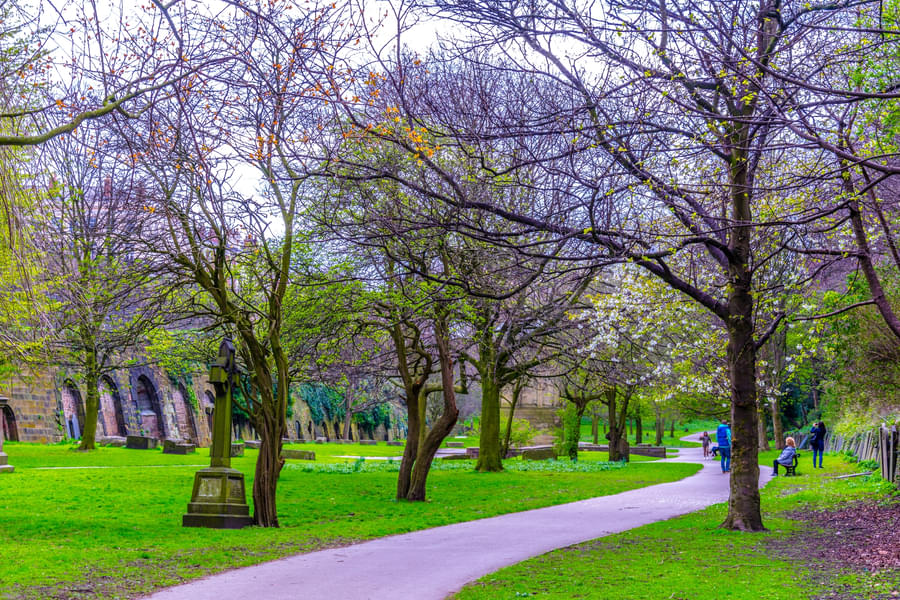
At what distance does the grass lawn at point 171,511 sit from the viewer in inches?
349

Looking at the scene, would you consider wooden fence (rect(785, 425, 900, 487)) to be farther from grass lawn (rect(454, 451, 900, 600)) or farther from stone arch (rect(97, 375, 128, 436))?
stone arch (rect(97, 375, 128, 436))

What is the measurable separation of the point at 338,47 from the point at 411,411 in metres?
10.2

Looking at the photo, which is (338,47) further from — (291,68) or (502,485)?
(502,485)

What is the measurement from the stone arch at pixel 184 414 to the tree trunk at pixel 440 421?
118 feet

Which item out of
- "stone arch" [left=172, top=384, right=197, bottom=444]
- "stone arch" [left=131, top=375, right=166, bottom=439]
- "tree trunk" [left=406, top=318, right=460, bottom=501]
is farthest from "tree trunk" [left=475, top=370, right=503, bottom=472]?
"stone arch" [left=172, top=384, right=197, bottom=444]

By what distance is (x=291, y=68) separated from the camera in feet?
28.3

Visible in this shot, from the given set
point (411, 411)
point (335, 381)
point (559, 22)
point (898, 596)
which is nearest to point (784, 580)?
point (898, 596)

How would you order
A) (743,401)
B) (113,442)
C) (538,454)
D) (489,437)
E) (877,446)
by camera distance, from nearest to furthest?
(743,401)
(877,446)
(489,437)
(113,442)
(538,454)

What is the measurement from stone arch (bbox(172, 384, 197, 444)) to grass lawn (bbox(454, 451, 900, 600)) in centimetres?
4215

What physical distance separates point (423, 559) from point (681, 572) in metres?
3.14

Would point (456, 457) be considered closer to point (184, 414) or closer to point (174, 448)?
point (174, 448)

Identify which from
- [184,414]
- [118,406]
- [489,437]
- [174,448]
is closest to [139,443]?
[174,448]

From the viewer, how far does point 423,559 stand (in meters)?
10.1

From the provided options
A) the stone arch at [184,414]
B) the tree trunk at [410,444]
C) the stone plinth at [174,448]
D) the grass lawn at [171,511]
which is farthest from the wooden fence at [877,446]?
the stone arch at [184,414]
